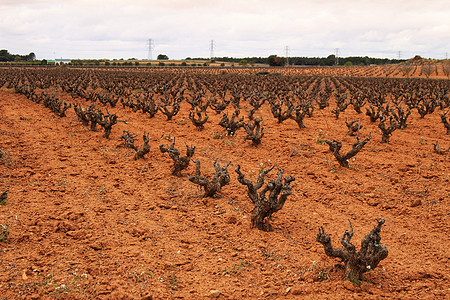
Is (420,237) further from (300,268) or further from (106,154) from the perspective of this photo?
(106,154)

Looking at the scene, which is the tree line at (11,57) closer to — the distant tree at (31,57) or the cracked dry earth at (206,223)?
the distant tree at (31,57)

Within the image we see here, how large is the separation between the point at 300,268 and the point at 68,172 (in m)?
6.11

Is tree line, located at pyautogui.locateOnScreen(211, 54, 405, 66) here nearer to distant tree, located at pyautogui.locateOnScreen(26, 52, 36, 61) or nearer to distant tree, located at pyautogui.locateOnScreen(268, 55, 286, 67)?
distant tree, located at pyautogui.locateOnScreen(268, 55, 286, 67)

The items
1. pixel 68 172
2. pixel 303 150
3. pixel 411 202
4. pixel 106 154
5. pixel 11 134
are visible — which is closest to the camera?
pixel 411 202

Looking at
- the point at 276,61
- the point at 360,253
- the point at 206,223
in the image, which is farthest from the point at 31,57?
the point at 360,253

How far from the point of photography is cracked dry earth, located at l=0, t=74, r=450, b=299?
419cm

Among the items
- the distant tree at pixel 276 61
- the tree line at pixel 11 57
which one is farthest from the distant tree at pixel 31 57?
the distant tree at pixel 276 61

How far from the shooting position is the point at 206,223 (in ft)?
19.2

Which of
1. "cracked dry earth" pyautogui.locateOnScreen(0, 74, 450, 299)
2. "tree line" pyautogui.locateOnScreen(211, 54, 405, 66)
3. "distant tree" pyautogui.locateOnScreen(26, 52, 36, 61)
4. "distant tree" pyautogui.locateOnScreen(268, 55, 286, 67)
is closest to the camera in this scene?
"cracked dry earth" pyautogui.locateOnScreen(0, 74, 450, 299)

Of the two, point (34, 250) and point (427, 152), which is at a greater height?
point (427, 152)

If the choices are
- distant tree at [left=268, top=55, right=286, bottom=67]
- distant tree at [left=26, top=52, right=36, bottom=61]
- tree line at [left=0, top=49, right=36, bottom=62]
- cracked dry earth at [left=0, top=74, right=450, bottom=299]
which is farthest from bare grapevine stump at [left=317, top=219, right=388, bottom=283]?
distant tree at [left=26, top=52, right=36, bottom=61]

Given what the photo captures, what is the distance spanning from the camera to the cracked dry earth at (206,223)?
4.19 meters

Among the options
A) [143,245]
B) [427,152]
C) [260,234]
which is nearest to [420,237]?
[260,234]

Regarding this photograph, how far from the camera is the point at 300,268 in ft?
15.1
